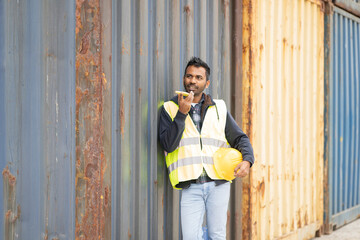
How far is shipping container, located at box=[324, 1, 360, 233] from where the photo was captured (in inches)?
267

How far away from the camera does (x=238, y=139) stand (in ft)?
12.2

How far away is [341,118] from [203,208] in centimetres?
466

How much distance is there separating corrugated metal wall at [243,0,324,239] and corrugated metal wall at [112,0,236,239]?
111 cm

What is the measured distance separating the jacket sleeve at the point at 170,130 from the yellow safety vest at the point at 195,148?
0.20 ft

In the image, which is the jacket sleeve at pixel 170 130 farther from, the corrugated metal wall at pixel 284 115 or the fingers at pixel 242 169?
the corrugated metal wall at pixel 284 115

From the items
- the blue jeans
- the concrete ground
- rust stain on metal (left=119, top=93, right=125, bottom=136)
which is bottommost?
the concrete ground

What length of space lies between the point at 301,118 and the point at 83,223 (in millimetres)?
4074

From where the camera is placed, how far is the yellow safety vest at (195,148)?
136 inches

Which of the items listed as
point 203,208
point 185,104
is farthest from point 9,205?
point 203,208

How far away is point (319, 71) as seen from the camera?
21.8 feet

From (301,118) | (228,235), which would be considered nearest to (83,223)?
(228,235)

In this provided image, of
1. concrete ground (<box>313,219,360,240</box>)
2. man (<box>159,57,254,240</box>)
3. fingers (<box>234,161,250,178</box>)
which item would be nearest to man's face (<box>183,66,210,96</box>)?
man (<box>159,57,254,240</box>)

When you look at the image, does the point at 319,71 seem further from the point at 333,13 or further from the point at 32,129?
the point at 32,129

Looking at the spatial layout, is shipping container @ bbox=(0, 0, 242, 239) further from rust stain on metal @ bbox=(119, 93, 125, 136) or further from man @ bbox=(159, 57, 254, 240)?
man @ bbox=(159, 57, 254, 240)
